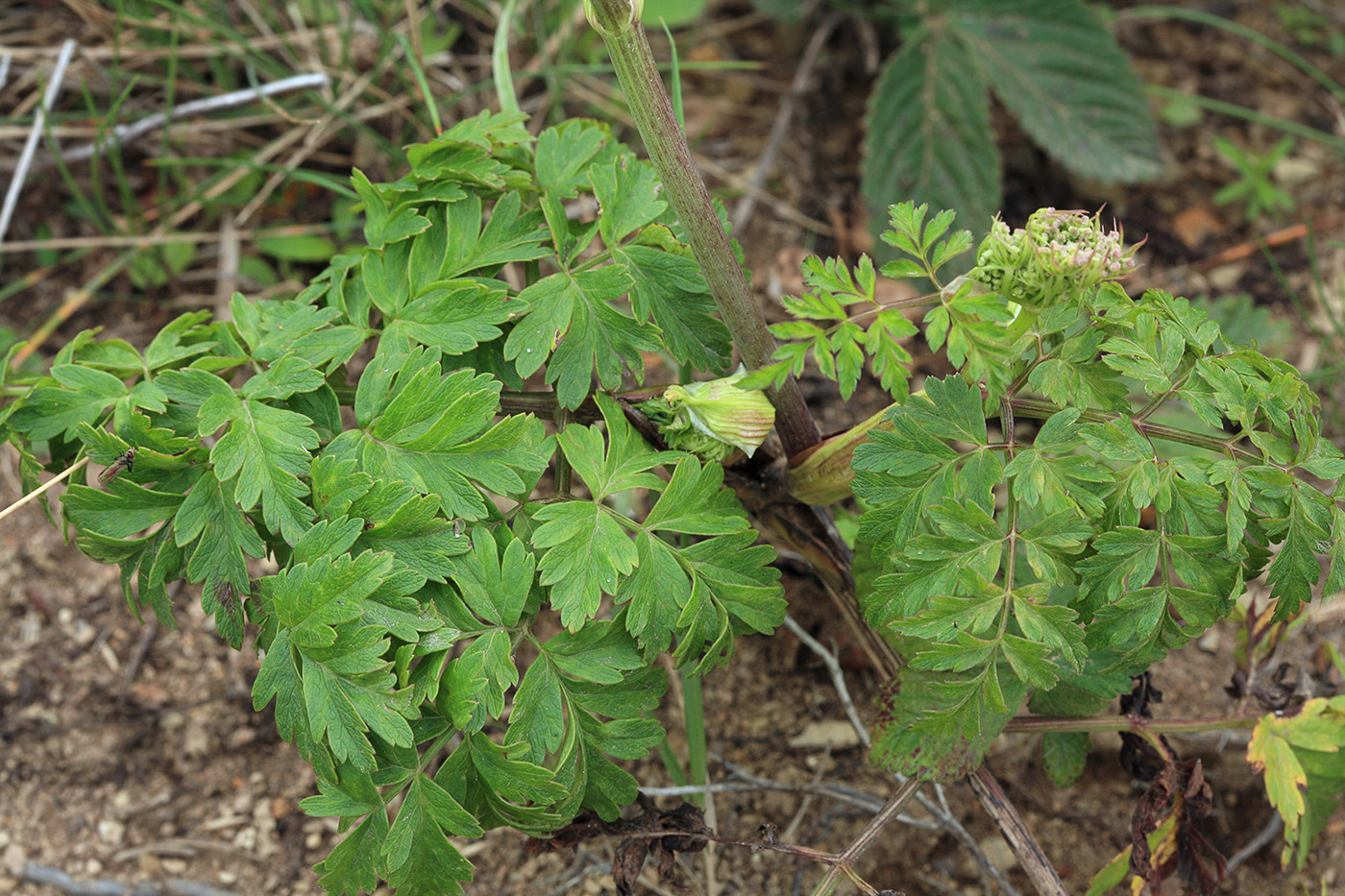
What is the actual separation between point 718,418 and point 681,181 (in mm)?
390

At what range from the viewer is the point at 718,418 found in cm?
167

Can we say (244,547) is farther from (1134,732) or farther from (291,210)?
(291,210)

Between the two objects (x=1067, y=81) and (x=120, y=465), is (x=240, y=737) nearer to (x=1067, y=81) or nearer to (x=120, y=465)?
(x=120, y=465)

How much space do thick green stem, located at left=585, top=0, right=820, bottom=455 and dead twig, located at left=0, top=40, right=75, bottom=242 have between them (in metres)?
1.89

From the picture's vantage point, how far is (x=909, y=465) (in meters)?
1.51

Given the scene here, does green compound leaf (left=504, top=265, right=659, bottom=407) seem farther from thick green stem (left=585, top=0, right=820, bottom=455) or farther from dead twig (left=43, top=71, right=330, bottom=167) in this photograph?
dead twig (left=43, top=71, right=330, bottom=167)

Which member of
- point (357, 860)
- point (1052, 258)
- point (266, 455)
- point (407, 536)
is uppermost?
point (1052, 258)

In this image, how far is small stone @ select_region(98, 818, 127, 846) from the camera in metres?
2.18

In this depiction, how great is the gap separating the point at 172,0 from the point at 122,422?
2.05 metres

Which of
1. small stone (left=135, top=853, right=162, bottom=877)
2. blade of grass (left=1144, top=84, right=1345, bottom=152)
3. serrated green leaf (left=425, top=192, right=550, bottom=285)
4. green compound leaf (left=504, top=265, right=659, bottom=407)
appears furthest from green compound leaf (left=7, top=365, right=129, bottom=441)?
blade of grass (left=1144, top=84, right=1345, bottom=152)

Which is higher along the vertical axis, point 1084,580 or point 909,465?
point 909,465

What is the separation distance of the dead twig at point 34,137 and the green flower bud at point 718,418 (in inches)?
79.6

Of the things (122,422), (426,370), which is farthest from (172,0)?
(426,370)

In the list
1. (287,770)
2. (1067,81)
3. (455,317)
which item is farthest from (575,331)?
(1067,81)
